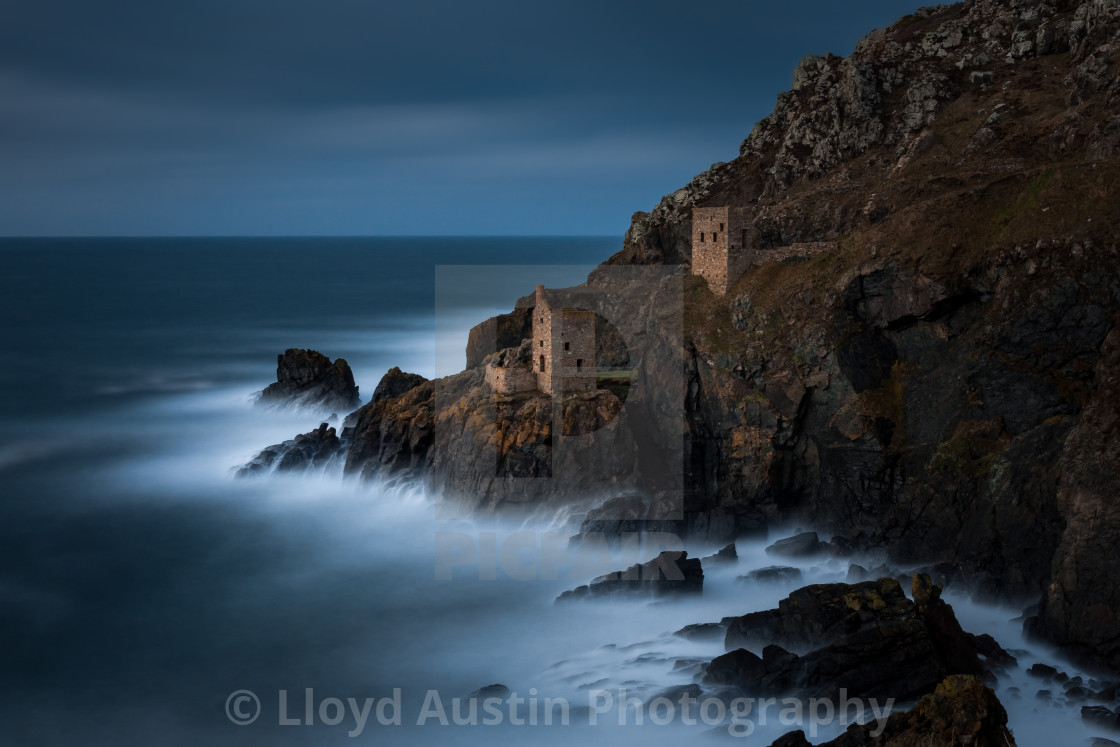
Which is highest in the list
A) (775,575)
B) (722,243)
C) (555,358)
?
(722,243)

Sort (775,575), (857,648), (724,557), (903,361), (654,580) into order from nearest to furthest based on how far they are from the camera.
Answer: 1. (857,648)
2. (654,580)
3. (775,575)
4. (724,557)
5. (903,361)

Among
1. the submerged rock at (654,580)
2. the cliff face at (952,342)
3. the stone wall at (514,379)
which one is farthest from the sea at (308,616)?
the stone wall at (514,379)

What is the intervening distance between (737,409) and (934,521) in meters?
→ 7.36

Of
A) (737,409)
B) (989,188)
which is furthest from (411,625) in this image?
(989,188)

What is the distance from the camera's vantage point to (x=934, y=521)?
89.0 ft

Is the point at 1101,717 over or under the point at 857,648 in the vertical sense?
under

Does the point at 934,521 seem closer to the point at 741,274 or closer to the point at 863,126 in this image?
the point at 741,274

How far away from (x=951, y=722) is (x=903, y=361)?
15.8m

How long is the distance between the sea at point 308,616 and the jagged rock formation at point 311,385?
113 cm

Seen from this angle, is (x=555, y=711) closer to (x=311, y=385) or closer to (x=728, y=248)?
(x=728, y=248)

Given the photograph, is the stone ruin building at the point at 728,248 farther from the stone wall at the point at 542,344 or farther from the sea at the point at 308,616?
the sea at the point at 308,616

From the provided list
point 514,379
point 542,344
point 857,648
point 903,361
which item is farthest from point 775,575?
point 514,379

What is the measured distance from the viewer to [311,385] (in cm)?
5000

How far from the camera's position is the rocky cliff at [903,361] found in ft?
Result: 83.3
